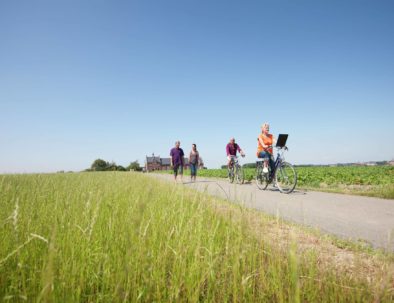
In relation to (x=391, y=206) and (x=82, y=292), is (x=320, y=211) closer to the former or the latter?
(x=391, y=206)

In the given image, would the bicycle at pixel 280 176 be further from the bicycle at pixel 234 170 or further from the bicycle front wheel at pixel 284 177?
the bicycle at pixel 234 170

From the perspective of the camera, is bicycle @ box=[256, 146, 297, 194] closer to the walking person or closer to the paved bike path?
the paved bike path

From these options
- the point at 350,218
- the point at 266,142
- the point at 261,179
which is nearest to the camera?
the point at 350,218

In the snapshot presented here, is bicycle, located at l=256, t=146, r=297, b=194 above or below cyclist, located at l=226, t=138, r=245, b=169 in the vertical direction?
below

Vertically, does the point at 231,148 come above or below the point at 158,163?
below

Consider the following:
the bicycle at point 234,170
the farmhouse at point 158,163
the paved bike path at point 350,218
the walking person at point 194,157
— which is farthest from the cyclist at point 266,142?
the farmhouse at point 158,163

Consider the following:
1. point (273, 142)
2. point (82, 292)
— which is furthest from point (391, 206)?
point (82, 292)

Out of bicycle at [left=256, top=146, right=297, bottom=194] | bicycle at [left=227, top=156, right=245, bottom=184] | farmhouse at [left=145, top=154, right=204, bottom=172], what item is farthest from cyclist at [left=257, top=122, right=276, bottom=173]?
farmhouse at [left=145, top=154, right=204, bottom=172]

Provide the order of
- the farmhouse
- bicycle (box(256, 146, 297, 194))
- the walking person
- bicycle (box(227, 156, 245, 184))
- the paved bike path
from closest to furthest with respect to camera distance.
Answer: the paved bike path → bicycle (box(256, 146, 297, 194)) → bicycle (box(227, 156, 245, 184)) → the walking person → the farmhouse

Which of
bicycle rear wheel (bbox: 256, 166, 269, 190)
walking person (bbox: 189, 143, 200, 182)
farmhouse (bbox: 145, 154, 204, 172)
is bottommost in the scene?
bicycle rear wheel (bbox: 256, 166, 269, 190)

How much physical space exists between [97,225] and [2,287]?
0.99 metres

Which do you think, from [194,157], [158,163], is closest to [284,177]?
[194,157]

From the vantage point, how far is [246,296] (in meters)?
1.64

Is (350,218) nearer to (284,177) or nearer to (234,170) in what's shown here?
(284,177)
